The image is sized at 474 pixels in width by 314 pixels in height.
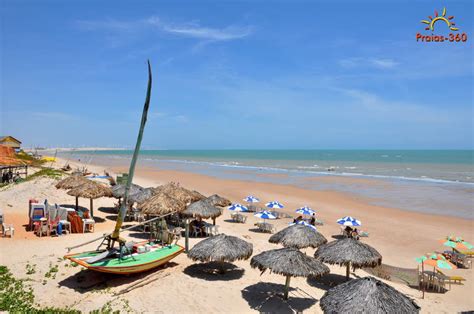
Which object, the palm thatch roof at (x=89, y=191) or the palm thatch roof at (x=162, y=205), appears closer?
the palm thatch roof at (x=162, y=205)

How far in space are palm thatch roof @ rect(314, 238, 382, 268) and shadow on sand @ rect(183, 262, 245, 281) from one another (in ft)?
8.42

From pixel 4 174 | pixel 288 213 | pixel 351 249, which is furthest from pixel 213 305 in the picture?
pixel 4 174

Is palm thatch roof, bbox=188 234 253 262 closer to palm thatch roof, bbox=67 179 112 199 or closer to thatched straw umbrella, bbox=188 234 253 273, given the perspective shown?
thatched straw umbrella, bbox=188 234 253 273

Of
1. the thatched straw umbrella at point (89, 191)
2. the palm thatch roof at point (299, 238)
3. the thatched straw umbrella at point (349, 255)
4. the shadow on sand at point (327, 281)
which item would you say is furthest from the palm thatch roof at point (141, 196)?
the thatched straw umbrella at point (349, 255)

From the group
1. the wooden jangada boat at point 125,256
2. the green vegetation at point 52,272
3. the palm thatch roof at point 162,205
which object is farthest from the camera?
the palm thatch roof at point 162,205

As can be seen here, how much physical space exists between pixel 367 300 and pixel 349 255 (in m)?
2.97

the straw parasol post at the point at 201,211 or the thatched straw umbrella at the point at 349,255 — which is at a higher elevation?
the straw parasol post at the point at 201,211

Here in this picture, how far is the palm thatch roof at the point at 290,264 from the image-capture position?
27.5 feet

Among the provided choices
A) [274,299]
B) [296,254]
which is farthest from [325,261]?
[274,299]

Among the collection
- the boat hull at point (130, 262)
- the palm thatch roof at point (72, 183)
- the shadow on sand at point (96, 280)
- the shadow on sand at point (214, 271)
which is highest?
the palm thatch roof at point (72, 183)

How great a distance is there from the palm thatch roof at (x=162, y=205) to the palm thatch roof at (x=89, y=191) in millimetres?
3777

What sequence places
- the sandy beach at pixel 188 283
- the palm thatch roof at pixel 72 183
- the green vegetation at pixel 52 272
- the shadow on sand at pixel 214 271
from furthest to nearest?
the palm thatch roof at pixel 72 183 → the shadow on sand at pixel 214 271 → the green vegetation at pixel 52 272 → the sandy beach at pixel 188 283

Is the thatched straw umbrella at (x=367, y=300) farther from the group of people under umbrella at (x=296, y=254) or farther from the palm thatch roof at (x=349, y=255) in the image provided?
the palm thatch roof at (x=349, y=255)

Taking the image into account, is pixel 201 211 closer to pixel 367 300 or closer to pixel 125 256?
pixel 125 256
